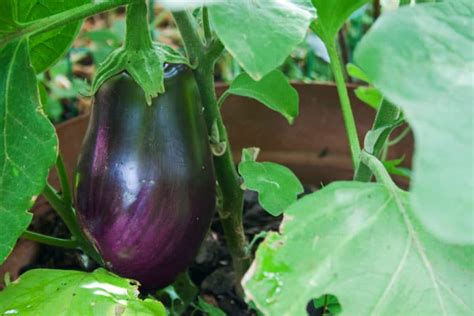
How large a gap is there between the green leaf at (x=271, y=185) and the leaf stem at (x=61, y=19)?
0.16 metres

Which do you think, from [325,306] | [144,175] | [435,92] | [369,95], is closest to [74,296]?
[144,175]

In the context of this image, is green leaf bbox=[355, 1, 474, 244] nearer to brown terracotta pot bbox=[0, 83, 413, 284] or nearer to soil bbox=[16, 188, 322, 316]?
soil bbox=[16, 188, 322, 316]

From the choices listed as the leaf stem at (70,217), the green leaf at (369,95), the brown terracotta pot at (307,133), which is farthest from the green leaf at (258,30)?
the brown terracotta pot at (307,133)

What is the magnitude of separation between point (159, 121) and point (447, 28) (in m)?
0.24

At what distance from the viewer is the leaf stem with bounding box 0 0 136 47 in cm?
53

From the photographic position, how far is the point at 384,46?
0.38 m

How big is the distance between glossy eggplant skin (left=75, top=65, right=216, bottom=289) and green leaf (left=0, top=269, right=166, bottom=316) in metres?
0.04

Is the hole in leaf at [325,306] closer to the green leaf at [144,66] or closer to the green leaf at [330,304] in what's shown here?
the green leaf at [330,304]

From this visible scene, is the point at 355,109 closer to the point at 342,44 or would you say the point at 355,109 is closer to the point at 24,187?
the point at 342,44

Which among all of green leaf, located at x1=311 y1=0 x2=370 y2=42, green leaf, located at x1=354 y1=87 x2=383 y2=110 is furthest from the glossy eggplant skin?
green leaf, located at x1=354 y1=87 x2=383 y2=110

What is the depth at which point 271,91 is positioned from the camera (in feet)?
2.25

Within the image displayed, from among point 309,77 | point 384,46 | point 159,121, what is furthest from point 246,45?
point 309,77

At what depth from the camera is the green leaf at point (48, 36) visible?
0.63m

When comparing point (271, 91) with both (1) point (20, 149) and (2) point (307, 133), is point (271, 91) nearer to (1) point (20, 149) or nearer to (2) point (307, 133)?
(1) point (20, 149)
